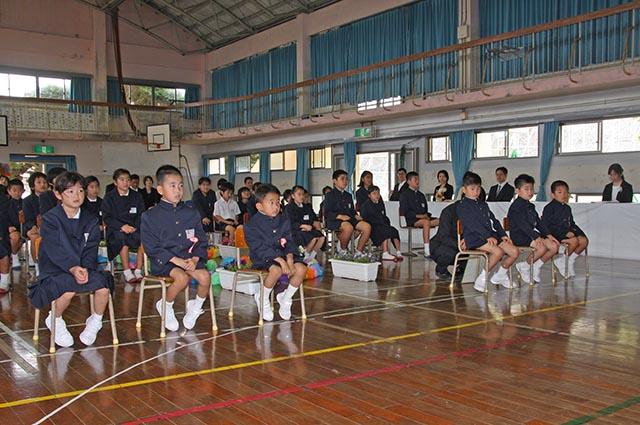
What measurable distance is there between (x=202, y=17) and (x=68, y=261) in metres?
17.5

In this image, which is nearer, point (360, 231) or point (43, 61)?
point (360, 231)

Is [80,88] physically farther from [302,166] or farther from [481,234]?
[481,234]

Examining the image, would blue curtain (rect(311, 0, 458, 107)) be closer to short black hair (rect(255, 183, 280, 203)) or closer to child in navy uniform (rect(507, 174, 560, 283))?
child in navy uniform (rect(507, 174, 560, 283))

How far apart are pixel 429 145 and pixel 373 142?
6.08 ft

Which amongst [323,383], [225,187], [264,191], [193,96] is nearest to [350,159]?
[225,187]

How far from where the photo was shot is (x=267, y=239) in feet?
17.6

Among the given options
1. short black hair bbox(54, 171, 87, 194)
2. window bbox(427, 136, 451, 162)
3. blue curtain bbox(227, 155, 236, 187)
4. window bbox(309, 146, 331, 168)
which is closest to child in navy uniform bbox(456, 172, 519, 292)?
short black hair bbox(54, 171, 87, 194)

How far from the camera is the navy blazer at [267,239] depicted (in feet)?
17.6

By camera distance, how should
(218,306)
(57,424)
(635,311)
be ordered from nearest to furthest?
(57,424) < (635,311) < (218,306)

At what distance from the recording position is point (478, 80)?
44.0 feet

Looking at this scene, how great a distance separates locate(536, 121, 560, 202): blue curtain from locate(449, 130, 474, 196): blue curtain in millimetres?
1685

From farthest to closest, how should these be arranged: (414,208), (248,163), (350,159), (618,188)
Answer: (248,163) → (350,159) → (414,208) → (618,188)

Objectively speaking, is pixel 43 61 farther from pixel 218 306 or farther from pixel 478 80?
pixel 218 306

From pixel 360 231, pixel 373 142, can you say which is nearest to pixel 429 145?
pixel 373 142
